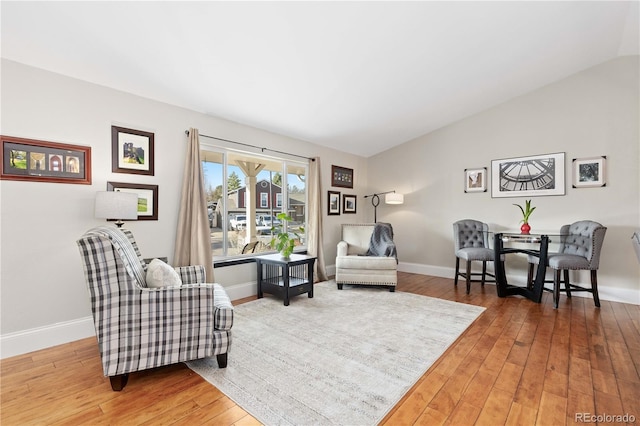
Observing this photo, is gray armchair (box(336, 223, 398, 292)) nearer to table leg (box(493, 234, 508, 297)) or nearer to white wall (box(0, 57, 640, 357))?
white wall (box(0, 57, 640, 357))

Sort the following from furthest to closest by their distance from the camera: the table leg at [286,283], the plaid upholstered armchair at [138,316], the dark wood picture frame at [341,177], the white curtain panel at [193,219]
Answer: the dark wood picture frame at [341,177] → the table leg at [286,283] → the white curtain panel at [193,219] → the plaid upholstered armchair at [138,316]

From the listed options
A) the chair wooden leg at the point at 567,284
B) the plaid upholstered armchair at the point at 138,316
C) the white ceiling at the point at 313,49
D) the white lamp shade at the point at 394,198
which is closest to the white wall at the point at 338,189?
the white ceiling at the point at 313,49

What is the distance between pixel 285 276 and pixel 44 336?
225cm

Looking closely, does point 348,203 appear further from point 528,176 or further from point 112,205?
point 112,205

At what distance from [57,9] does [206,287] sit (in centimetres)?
217

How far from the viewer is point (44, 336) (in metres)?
2.52

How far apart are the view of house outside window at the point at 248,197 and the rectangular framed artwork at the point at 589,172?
3.98m

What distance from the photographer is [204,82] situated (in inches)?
118

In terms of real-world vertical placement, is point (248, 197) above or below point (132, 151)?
below

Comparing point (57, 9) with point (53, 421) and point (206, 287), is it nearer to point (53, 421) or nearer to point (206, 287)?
point (206, 287)

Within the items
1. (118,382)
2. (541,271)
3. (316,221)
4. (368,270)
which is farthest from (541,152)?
(118,382)

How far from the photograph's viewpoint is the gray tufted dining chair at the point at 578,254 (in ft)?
11.4

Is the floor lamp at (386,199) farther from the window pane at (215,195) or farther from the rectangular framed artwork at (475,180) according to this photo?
the window pane at (215,195)

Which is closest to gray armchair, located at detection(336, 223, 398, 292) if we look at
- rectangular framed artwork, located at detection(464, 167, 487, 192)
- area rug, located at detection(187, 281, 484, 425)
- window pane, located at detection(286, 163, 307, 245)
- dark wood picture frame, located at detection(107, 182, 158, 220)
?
area rug, located at detection(187, 281, 484, 425)
